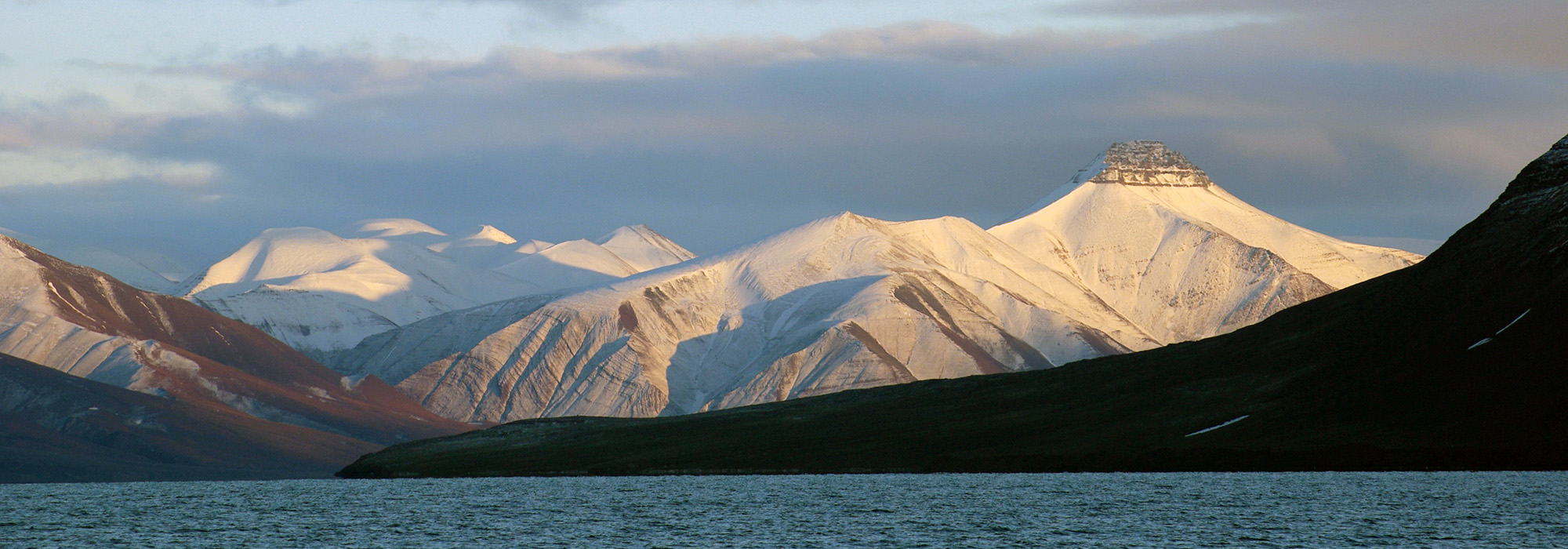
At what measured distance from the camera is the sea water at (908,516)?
102875mm

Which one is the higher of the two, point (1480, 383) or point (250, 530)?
point (1480, 383)

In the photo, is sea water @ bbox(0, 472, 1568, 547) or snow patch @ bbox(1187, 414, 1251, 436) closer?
sea water @ bbox(0, 472, 1568, 547)

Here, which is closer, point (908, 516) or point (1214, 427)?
point (908, 516)

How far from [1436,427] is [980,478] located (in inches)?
1824

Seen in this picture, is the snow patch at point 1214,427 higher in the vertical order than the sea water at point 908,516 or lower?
higher

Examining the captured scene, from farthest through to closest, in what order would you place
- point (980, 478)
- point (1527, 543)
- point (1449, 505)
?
point (980, 478) < point (1449, 505) < point (1527, 543)

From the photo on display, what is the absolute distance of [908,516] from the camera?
126 metres

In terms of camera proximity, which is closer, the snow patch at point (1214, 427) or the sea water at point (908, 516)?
the sea water at point (908, 516)

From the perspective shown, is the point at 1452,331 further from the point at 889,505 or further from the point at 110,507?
the point at 110,507

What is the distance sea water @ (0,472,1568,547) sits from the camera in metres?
103

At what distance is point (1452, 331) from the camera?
188 metres

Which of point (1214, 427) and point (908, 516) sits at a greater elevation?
point (1214, 427)

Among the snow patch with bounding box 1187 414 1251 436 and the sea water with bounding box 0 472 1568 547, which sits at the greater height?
the snow patch with bounding box 1187 414 1251 436

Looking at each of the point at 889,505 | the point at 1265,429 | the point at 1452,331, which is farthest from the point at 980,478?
the point at 1452,331
